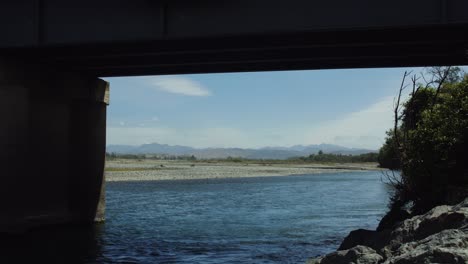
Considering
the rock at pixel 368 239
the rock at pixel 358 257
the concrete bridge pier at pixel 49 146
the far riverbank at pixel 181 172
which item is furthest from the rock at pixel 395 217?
the far riverbank at pixel 181 172

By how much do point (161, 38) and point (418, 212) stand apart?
1157cm

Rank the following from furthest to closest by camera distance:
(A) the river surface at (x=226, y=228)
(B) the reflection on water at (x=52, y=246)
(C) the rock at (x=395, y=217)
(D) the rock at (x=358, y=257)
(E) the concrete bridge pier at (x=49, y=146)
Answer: (E) the concrete bridge pier at (x=49, y=146) → (A) the river surface at (x=226, y=228) → (B) the reflection on water at (x=52, y=246) → (C) the rock at (x=395, y=217) → (D) the rock at (x=358, y=257)

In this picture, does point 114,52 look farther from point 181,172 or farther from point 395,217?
point 181,172

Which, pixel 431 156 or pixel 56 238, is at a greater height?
pixel 431 156

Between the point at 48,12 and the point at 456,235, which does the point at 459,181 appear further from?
the point at 48,12

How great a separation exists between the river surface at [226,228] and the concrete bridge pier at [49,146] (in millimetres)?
2622

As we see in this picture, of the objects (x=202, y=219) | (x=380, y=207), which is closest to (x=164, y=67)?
(x=202, y=219)

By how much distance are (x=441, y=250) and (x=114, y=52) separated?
1900 centimetres

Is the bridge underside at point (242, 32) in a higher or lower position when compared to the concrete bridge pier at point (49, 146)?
higher

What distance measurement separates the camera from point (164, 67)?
94.9 feet

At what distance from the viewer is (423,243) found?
10.3 metres

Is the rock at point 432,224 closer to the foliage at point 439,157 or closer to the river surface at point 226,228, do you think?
the foliage at point 439,157

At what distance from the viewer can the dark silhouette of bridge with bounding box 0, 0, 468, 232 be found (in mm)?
19062

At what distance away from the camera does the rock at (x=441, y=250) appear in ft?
29.3
